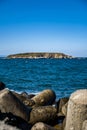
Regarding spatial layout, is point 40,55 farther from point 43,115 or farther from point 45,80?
point 43,115

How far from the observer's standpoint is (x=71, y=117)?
822 centimetres

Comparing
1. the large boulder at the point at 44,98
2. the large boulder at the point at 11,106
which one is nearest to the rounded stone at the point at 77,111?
the large boulder at the point at 11,106

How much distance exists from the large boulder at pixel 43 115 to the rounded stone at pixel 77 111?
1530 mm

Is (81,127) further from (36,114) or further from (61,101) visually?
(61,101)

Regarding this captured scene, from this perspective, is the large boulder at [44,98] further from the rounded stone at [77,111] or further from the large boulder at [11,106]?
the rounded stone at [77,111]

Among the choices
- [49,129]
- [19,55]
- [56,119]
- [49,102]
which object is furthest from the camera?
[19,55]

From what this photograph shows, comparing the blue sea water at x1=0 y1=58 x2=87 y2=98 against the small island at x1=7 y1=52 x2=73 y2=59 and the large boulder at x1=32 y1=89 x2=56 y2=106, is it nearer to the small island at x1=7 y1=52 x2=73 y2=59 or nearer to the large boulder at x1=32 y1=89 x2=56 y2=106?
the large boulder at x1=32 y1=89 x2=56 y2=106

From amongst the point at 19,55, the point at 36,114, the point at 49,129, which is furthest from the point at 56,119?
the point at 19,55

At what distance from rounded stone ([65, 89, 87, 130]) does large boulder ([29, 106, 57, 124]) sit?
1530mm

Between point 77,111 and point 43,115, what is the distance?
1.84m

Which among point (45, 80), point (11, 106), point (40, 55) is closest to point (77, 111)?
point (11, 106)

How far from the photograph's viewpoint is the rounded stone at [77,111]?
8.06 meters

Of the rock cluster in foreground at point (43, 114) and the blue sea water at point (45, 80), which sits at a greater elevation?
the rock cluster in foreground at point (43, 114)

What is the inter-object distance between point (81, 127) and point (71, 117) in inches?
13.7
